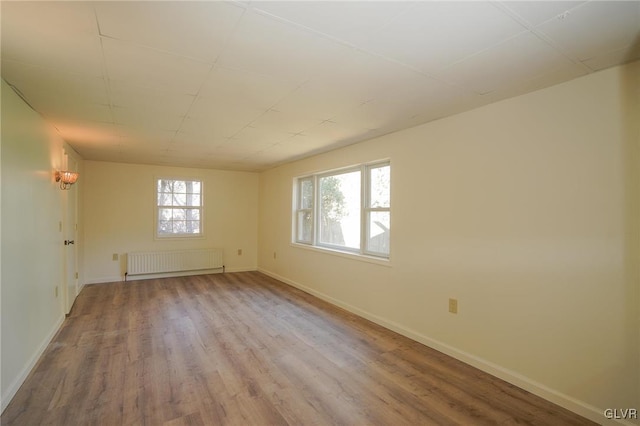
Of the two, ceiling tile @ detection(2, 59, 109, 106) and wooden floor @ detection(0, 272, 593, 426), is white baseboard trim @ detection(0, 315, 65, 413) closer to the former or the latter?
wooden floor @ detection(0, 272, 593, 426)

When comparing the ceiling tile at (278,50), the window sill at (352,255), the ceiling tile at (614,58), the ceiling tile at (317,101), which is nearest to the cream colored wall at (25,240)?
the ceiling tile at (278,50)

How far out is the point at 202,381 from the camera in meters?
2.39

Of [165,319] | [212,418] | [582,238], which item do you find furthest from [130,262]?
[582,238]

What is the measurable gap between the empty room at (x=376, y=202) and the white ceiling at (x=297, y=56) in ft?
0.05

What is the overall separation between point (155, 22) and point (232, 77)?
643mm

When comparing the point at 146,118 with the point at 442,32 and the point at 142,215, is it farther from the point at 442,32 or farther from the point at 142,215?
the point at 142,215

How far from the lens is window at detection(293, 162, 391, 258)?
3777 millimetres

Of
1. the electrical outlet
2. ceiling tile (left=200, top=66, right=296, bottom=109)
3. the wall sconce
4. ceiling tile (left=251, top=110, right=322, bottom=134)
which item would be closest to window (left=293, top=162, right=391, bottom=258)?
the electrical outlet

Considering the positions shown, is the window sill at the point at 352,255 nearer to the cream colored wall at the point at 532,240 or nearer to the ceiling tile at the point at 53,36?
the cream colored wall at the point at 532,240

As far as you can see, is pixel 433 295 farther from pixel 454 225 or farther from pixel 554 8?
pixel 554 8

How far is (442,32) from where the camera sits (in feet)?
5.13

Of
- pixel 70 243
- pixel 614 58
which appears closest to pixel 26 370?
pixel 70 243

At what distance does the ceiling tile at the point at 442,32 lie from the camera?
140cm

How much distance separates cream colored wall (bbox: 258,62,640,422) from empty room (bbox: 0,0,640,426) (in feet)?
0.04
